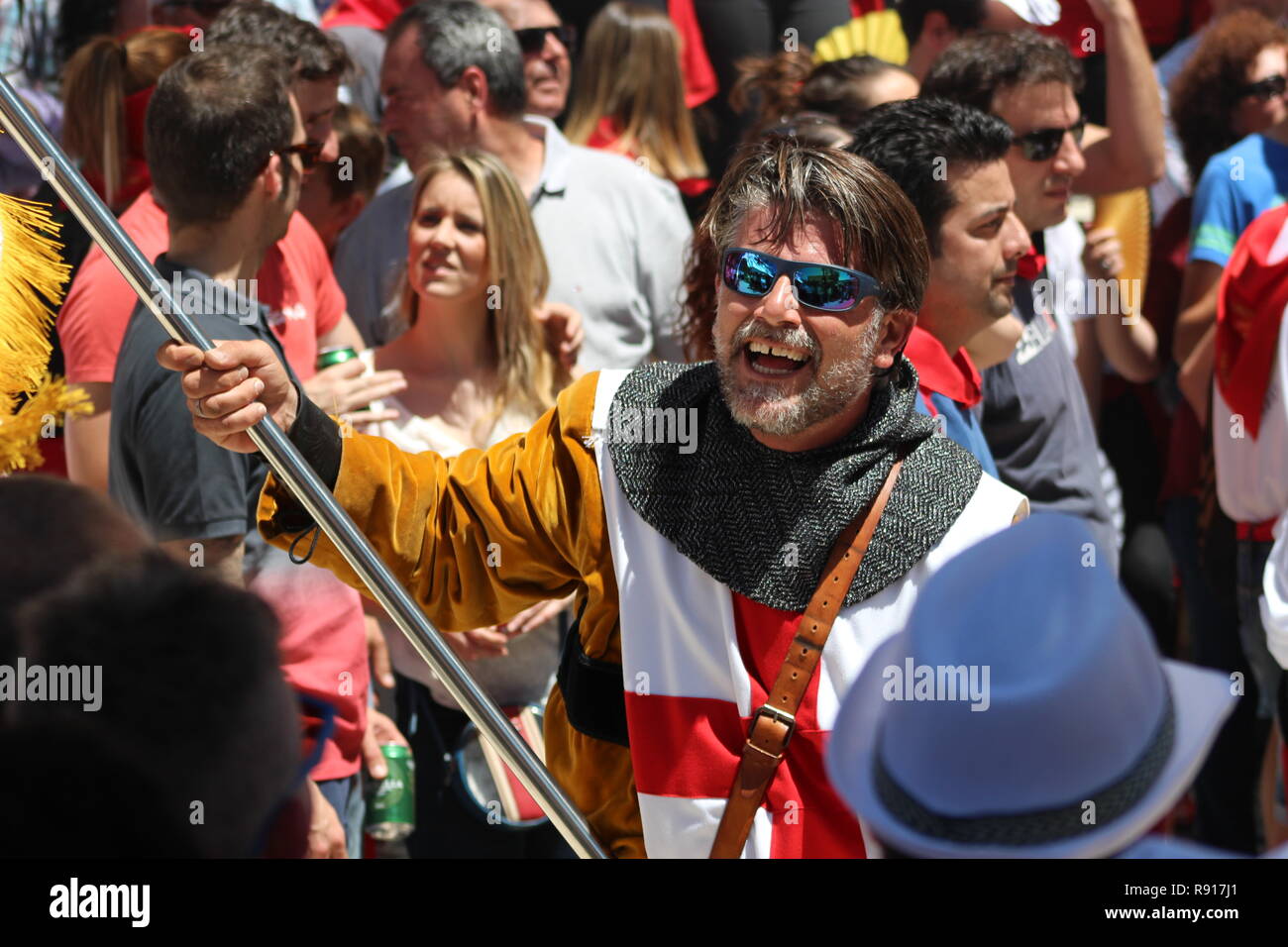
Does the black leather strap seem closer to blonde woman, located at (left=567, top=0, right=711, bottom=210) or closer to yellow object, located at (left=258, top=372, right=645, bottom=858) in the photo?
yellow object, located at (left=258, top=372, right=645, bottom=858)

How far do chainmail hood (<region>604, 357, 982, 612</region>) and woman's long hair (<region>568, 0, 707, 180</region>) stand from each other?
2.63m

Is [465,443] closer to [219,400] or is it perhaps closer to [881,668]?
[219,400]

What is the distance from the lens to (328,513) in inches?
93.0

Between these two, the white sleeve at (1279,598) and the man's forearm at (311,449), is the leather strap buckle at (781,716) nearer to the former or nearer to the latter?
the man's forearm at (311,449)

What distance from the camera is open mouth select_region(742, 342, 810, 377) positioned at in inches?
103

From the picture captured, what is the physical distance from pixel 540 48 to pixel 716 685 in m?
3.20

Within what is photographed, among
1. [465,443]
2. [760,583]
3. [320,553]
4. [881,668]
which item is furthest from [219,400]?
[465,443]

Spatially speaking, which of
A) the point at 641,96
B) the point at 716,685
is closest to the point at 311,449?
the point at 716,685

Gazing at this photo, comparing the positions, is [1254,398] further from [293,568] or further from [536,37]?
[536,37]

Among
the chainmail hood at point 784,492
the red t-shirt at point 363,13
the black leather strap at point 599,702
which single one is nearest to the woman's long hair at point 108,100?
the red t-shirt at point 363,13

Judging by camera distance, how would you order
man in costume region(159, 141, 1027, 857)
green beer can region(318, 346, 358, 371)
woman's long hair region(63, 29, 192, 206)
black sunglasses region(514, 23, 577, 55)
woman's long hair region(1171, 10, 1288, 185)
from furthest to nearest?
1. black sunglasses region(514, 23, 577, 55)
2. woman's long hair region(1171, 10, 1288, 185)
3. woman's long hair region(63, 29, 192, 206)
4. green beer can region(318, 346, 358, 371)
5. man in costume region(159, 141, 1027, 857)

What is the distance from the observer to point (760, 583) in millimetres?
2523

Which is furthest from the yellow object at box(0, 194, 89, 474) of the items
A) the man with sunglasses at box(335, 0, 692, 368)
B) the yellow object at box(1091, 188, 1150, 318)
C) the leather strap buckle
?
the yellow object at box(1091, 188, 1150, 318)
